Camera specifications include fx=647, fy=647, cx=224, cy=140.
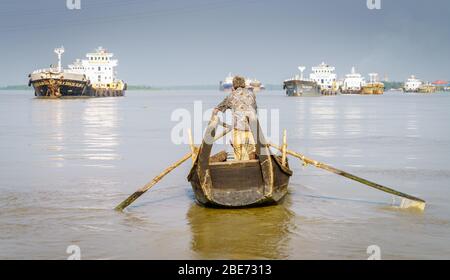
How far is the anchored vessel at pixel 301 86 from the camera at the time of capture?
11494cm

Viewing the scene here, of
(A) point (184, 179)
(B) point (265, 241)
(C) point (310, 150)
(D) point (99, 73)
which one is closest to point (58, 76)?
(D) point (99, 73)

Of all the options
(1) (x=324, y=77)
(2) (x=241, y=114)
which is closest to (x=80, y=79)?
(1) (x=324, y=77)

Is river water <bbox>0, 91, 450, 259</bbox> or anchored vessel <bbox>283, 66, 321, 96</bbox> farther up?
anchored vessel <bbox>283, 66, 321, 96</bbox>

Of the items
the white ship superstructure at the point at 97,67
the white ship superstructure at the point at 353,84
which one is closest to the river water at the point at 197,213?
the white ship superstructure at the point at 97,67

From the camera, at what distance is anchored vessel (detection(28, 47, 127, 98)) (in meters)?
84.6

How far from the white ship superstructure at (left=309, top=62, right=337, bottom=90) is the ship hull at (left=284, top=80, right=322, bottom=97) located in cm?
1213

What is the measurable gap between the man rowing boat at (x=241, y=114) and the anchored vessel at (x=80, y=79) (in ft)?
240

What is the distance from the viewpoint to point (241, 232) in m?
11.0

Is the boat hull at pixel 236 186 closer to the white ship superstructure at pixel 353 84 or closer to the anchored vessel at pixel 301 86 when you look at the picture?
the anchored vessel at pixel 301 86

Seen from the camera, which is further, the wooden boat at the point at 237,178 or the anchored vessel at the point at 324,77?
the anchored vessel at the point at 324,77

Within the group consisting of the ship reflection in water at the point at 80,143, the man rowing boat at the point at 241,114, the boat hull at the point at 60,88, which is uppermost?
the boat hull at the point at 60,88

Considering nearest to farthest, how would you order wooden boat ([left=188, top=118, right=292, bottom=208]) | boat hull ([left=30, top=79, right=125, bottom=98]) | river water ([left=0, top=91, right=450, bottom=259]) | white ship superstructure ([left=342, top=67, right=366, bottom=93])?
river water ([left=0, top=91, right=450, bottom=259])
wooden boat ([left=188, top=118, right=292, bottom=208])
boat hull ([left=30, top=79, right=125, bottom=98])
white ship superstructure ([left=342, top=67, right=366, bottom=93])

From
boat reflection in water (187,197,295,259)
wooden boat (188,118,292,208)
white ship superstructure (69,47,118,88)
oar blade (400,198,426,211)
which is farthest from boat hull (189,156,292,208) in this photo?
white ship superstructure (69,47,118,88)

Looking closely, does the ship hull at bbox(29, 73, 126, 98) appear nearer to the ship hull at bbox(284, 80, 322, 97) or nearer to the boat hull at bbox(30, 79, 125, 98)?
the boat hull at bbox(30, 79, 125, 98)
